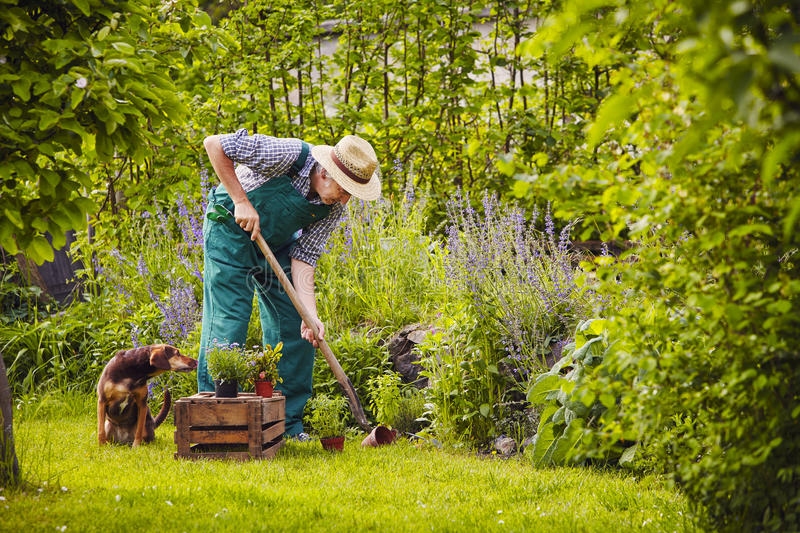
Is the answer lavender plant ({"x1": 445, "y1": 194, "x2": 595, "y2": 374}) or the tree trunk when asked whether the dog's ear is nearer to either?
the tree trunk

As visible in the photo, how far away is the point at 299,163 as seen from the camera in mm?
4488

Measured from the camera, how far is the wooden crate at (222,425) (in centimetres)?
399

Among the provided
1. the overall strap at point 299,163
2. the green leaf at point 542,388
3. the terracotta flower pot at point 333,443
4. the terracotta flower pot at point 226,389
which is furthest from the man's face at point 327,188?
the green leaf at point 542,388

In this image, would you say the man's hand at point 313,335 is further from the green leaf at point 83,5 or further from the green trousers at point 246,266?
the green leaf at point 83,5

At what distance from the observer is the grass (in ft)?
9.39

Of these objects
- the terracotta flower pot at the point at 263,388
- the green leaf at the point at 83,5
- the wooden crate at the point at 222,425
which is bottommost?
the wooden crate at the point at 222,425

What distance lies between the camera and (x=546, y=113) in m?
8.01

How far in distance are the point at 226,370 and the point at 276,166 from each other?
112 cm

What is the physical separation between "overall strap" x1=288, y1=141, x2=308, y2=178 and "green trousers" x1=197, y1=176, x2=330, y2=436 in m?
0.07

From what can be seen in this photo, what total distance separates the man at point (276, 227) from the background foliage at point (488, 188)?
1.97 ft

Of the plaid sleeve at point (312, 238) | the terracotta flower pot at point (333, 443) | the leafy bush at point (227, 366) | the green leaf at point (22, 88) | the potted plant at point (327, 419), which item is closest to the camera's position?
the green leaf at point (22, 88)

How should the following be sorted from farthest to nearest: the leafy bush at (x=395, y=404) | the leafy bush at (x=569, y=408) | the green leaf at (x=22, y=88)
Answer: the leafy bush at (x=395, y=404), the leafy bush at (x=569, y=408), the green leaf at (x=22, y=88)

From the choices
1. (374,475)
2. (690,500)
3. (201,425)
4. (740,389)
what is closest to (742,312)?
(740,389)

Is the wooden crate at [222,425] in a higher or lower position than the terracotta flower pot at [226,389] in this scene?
lower
